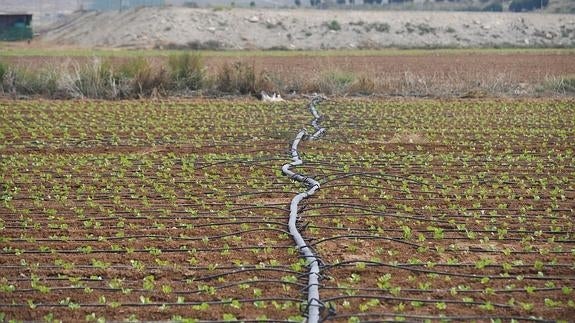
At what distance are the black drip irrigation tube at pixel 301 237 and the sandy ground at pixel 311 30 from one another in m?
39.1

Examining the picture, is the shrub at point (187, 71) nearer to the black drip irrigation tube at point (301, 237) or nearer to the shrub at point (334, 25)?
the black drip irrigation tube at point (301, 237)

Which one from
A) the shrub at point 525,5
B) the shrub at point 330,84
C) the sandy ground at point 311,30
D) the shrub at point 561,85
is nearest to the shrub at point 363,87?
the shrub at point 330,84

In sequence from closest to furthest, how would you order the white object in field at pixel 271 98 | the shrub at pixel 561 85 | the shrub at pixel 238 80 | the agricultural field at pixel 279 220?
the agricultural field at pixel 279 220 < the white object in field at pixel 271 98 < the shrub at pixel 238 80 < the shrub at pixel 561 85

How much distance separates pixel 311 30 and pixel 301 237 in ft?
163

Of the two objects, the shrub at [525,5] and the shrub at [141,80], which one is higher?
the shrub at [141,80]

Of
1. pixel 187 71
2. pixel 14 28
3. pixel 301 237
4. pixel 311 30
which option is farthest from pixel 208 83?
pixel 311 30

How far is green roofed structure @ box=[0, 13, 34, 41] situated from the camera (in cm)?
5275

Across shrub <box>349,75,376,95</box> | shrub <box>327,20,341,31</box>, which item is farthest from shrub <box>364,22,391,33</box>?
shrub <box>349,75,376,95</box>

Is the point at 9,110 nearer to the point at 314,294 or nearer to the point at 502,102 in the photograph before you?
the point at 502,102

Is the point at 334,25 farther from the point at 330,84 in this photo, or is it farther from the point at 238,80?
the point at 238,80

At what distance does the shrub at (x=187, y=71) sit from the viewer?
21.9 metres

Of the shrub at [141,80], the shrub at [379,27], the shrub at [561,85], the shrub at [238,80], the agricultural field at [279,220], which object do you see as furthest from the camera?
the shrub at [379,27]

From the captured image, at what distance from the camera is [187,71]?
2216cm

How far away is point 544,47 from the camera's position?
55.7 meters
